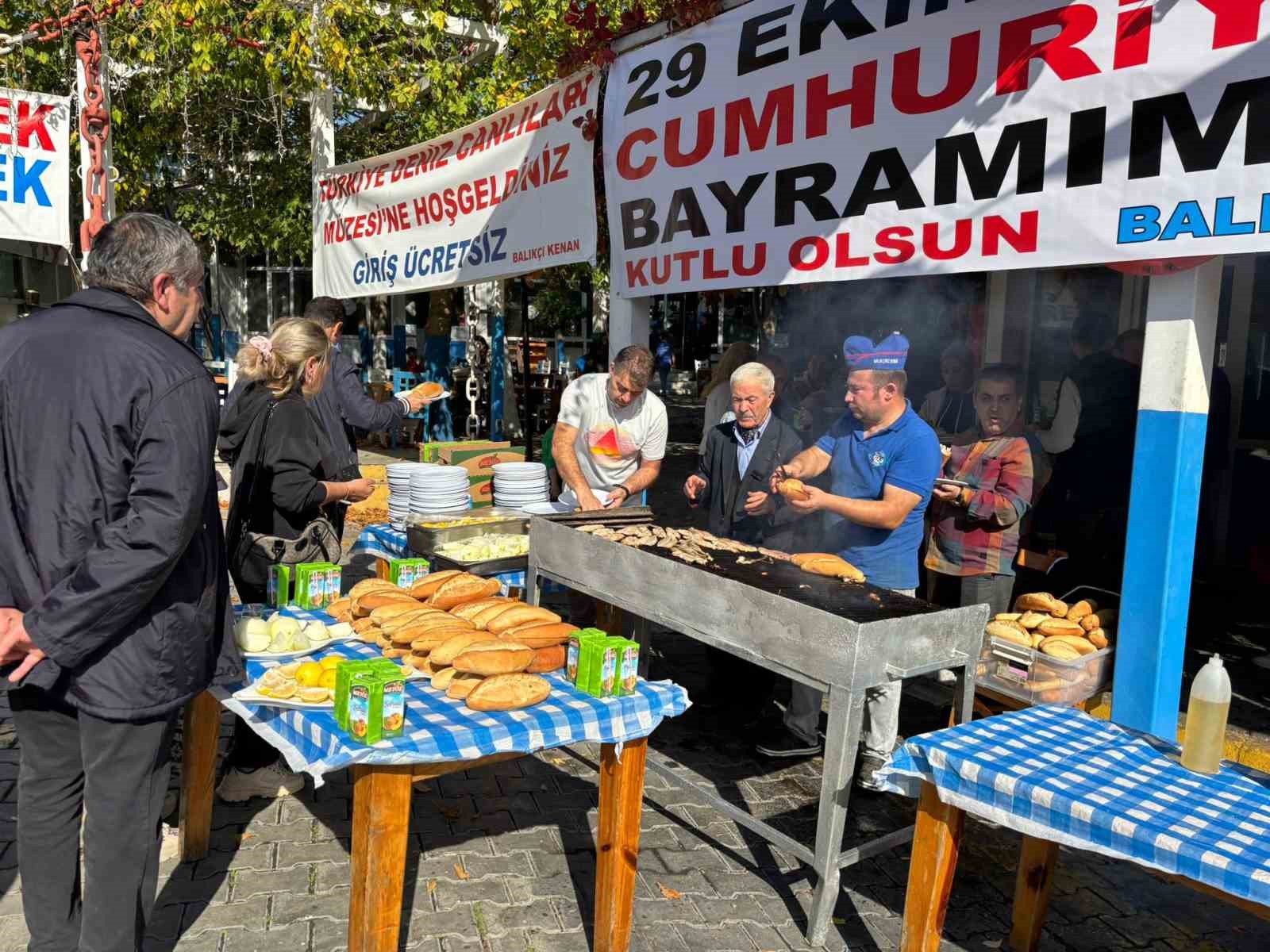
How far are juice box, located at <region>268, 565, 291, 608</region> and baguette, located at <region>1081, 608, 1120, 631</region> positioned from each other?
3.21m

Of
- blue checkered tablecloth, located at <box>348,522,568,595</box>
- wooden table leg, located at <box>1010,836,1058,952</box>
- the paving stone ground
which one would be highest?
blue checkered tablecloth, located at <box>348,522,568,595</box>

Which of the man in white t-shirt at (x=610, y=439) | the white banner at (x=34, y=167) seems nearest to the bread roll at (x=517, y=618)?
the man in white t-shirt at (x=610, y=439)

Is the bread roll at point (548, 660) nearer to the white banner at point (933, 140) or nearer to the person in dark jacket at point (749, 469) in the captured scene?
the person in dark jacket at point (749, 469)

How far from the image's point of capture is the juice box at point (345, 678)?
8.64 feet

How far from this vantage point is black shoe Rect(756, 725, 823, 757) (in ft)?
15.3

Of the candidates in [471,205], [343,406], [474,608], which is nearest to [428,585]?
[474,608]

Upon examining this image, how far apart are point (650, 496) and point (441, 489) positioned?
5697mm

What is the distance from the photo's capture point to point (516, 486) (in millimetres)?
5809

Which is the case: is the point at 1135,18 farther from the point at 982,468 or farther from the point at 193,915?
the point at 193,915

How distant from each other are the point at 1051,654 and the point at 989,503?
860mm

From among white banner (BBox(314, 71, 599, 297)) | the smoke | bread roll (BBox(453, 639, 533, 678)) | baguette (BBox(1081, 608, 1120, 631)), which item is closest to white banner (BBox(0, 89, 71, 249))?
white banner (BBox(314, 71, 599, 297))

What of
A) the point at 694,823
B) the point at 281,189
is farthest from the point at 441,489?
the point at 281,189

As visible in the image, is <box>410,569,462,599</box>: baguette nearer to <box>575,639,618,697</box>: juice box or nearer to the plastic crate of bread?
<box>575,639,618,697</box>: juice box

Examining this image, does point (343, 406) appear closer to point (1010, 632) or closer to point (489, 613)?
point (489, 613)
